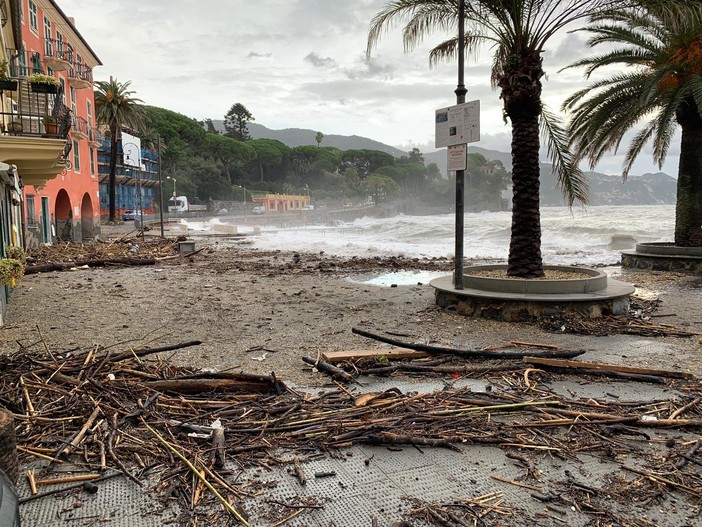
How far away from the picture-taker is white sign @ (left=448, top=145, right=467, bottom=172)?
8.55 metres

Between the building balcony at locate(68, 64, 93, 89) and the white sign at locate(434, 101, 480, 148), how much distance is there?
25303mm

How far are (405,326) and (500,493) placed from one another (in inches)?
196

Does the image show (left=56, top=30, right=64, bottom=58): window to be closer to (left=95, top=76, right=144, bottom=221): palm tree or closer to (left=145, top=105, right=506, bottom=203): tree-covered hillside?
(left=95, top=76, right=144, bottom=221): palm tree

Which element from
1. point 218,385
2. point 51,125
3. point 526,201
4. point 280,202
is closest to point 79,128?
point 51,125

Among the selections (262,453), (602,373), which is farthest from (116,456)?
(602,373)

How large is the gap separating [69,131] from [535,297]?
18.8 metres

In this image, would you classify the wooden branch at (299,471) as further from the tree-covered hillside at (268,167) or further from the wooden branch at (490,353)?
the tree-covered hillside at (268,167)

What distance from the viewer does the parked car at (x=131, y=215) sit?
57372mm

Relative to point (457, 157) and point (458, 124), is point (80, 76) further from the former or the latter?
point (457, 157)

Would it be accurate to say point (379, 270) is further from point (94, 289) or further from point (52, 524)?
point (52, 524)

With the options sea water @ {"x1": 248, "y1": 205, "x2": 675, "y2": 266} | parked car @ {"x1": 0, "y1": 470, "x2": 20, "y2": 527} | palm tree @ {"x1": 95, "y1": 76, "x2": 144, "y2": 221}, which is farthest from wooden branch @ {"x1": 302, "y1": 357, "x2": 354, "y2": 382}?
palm tree @ {"x1": 95, "y1": 76, "x2": 144, "y2": 221}

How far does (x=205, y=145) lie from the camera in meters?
94.8

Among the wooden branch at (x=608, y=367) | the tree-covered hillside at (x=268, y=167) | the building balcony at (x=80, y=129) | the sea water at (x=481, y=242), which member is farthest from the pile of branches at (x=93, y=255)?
the tree-covered hillside at (x=268, y=167)

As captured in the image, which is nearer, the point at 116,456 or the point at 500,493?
the point at 500,493
